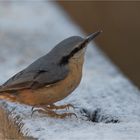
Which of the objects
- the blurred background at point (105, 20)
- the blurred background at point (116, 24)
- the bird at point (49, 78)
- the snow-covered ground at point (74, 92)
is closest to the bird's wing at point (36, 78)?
the bird at point (49, 78)

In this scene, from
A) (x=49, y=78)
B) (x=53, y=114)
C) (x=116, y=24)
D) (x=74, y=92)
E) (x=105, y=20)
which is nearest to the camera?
(x=53, y=114)

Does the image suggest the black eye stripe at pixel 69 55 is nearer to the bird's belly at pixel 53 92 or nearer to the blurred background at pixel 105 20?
the bird's belly at pixel 53 92

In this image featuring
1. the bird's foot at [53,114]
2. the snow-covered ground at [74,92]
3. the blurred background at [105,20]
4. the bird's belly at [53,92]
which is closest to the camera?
the snow-covered ground at [74,92]

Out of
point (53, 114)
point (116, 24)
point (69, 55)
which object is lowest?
point (53, 114)

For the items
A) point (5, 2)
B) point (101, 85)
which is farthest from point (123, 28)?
point (101, 85)

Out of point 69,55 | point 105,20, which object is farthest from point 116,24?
point 69,55

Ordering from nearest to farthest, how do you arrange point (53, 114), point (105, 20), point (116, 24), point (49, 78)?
point (53, 114) → point (49, 78) → point (105, 20) → point (116, 24)

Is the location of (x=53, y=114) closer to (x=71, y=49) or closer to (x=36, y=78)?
(x=36, y=78)
